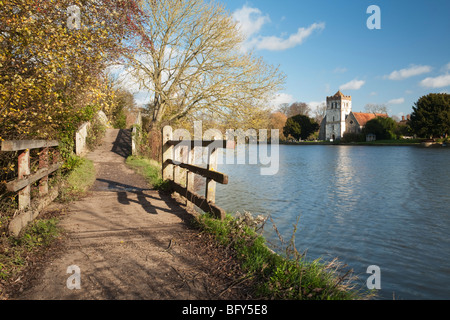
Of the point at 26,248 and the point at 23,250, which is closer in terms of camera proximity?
the point at 23,250

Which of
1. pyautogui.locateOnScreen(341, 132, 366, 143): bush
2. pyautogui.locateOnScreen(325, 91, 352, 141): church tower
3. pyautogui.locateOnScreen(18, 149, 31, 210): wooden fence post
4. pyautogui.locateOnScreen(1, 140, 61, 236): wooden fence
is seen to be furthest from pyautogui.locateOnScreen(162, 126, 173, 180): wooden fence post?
pyautogui.locateOnScreen(325, 91, 352, 141): church tower

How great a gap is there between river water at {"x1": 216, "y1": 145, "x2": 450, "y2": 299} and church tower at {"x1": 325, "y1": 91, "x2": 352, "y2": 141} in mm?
76083

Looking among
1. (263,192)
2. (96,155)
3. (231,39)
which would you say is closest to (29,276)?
(263,192)

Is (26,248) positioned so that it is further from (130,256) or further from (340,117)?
(340,117)

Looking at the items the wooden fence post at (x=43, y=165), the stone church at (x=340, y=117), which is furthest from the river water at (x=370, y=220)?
the stone church at (x=340, y=117)

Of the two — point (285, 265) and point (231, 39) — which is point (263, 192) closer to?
point (231, 39)

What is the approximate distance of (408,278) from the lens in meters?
6.44

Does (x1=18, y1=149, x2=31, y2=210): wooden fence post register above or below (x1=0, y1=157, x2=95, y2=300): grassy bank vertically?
above

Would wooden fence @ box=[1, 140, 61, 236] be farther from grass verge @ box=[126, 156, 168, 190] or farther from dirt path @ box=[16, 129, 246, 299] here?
grass verge @ box=[126, 156, 168, 190]

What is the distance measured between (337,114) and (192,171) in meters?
95.8

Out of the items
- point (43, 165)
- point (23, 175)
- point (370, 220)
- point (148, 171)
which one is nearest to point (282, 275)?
point (23, 175)

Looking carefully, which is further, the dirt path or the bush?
the bush

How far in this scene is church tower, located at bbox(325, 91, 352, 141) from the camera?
93.8 meters

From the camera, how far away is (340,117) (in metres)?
93.4
